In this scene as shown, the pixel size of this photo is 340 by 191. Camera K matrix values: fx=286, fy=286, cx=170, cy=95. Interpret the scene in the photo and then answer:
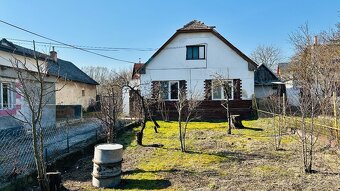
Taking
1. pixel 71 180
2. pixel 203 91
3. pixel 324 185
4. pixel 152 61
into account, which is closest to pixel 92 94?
pixel 152 61

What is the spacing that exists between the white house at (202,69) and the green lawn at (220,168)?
29.6 feet

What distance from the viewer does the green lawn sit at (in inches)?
216

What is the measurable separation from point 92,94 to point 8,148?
24716 mm

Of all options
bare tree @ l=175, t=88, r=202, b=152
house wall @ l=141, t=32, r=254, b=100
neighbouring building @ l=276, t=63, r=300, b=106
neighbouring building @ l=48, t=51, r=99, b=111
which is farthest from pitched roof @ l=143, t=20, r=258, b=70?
neighbouring building @ l=48, t=51, r=99, b=111

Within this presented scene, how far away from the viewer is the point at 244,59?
19.0 meters

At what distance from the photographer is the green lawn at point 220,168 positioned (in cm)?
548

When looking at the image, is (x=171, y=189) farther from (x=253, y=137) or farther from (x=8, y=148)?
(x=253, y=137)

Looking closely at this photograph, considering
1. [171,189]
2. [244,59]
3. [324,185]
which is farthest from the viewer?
[244,59]

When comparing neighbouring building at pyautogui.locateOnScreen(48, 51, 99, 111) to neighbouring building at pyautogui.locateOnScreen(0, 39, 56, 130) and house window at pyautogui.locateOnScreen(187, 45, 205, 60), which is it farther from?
house window at pyautogui.locateOnScreen(187, 45, 205, 60)

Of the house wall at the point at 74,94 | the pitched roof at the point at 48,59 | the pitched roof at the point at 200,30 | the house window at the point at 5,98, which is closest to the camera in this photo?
the pitched roof at the point at 48,59

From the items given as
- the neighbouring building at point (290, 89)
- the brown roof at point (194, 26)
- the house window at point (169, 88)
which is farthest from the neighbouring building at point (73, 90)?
the neighbouring building at point (290, 89)

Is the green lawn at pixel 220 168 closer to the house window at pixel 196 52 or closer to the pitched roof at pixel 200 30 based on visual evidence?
the pitched roof at pixel 200 30

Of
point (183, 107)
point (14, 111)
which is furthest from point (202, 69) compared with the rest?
point (14, 111)

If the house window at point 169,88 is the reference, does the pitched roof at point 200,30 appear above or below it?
above
